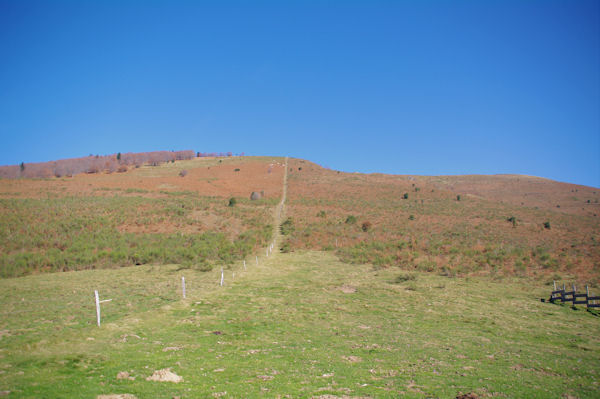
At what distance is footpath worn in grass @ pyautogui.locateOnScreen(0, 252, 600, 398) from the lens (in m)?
9.65

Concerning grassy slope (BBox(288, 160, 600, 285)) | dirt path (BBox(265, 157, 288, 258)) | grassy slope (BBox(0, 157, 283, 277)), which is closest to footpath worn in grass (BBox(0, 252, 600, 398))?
grassy slope (BBox(0, 157, 283, 277))

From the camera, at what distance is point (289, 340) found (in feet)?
46.1

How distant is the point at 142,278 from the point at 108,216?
2424 cm

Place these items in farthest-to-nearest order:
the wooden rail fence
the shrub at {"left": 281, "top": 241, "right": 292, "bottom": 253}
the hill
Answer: the shrub at {"left": 281, "top": 241, "right": 292, "bottom": 253} < the wooden rail fence < the hill

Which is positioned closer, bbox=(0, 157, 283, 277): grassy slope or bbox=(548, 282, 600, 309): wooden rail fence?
bbox=(548, 282, 600, 309): wooden rail fence

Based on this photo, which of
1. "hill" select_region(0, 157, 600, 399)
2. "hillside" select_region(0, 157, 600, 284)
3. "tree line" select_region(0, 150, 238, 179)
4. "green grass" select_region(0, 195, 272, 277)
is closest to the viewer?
"hill" select_region(0, 157, 600, 399)

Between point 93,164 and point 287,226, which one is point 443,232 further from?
point 93,164

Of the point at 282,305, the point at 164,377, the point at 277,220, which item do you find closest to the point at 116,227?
the point at 277,220

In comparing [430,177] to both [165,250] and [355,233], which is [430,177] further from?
[165,250]

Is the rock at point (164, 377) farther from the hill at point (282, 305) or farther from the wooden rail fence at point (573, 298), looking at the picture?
the wooden rail fence at point (573, 298)

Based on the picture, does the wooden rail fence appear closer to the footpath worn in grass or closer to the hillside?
the footpath worn in grass

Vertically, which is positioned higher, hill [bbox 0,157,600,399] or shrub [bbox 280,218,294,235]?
shrub [bbox 280,218,294,235]

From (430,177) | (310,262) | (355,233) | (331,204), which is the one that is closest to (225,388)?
(310,262)

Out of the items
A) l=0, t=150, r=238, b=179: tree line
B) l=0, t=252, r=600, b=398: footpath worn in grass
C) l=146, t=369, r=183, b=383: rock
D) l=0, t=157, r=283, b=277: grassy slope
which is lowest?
l=0, t=252, r=600, b=398: footpath worn in grass
